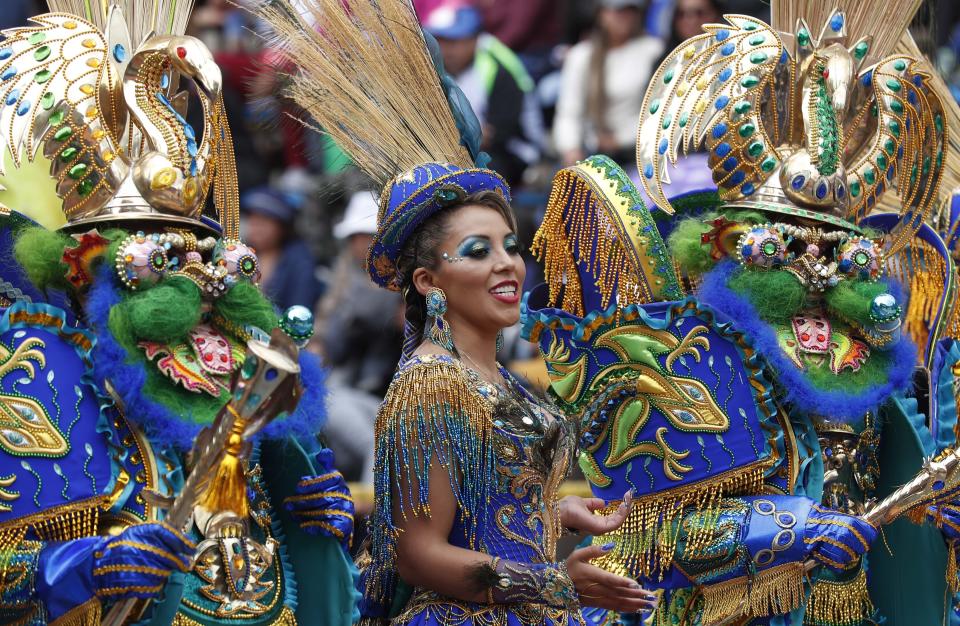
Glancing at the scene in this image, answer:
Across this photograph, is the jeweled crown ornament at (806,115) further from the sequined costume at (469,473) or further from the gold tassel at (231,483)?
the gold tassel at (231,483)

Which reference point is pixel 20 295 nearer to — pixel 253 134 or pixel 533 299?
pixel 533 299

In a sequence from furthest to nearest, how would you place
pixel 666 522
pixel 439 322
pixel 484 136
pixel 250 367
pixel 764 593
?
pixel 484 136 → pixel 666 522 → pixel 764 593 → pixel 439 322 → pixel 250 367

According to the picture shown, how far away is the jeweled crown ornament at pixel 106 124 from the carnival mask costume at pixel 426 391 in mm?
325

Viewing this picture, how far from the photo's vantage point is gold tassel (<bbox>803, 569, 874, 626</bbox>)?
5.41m

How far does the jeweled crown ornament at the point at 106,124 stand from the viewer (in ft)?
15.3

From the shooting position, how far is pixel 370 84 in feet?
16.0

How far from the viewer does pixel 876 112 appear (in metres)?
5.61

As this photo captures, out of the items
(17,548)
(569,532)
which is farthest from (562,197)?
(17,548)

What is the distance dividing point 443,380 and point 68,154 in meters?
1.19

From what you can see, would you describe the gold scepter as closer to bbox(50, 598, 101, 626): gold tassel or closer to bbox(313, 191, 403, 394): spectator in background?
bbox(50, 598, 101, 626): gold tassel

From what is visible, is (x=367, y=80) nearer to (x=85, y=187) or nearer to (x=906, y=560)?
(x=85, y=187)

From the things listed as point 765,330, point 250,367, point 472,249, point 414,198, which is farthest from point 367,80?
point 765,330

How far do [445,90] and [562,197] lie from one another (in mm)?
760

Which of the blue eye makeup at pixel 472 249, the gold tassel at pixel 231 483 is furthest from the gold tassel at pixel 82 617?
the blue eye makeup at pixel 472 249
